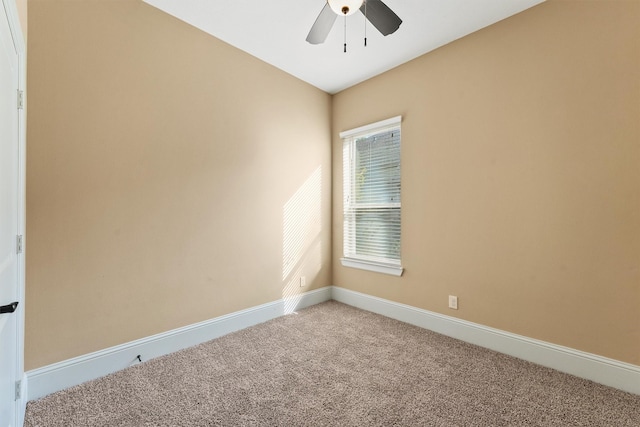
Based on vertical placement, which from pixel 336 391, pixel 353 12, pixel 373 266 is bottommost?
pixel 336 391

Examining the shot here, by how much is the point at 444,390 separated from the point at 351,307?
1.70 meters

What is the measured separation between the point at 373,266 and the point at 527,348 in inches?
61.2

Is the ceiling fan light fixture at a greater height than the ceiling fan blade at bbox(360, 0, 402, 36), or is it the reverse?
the ceiling fan blade at bbox(360, 0, 402, 36)

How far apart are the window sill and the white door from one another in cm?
289

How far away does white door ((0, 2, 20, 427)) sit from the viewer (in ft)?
4.04

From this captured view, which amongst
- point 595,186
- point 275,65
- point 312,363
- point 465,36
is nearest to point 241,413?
point 312,363

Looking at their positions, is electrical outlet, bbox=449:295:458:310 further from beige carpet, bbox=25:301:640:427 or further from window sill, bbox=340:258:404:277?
window sill, bbox=340:258:404:277

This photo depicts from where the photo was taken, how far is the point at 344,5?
1743 mm

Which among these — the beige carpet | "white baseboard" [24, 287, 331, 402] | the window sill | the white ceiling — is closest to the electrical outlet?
the beige carpet

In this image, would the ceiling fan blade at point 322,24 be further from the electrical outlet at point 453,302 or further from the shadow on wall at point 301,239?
the electrical outlet at point 453,302

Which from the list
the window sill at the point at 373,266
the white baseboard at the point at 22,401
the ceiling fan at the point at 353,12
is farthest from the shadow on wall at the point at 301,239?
the white baseboard at the point at 22,401

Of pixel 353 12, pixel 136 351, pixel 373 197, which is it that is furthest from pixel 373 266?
pixel 353 12

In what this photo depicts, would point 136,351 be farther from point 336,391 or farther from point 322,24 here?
point 322,24

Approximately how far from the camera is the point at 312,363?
7.30ft
